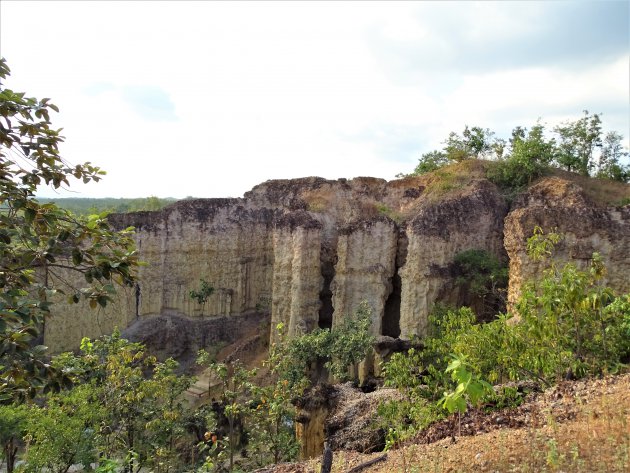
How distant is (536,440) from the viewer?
445 centimetres

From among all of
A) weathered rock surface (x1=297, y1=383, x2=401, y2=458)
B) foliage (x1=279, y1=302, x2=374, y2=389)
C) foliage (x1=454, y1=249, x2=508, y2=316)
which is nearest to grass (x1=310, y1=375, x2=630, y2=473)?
weathered rock surface (x1=297, y1=383, x2=401, y2=458)

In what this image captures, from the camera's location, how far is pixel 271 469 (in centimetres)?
604

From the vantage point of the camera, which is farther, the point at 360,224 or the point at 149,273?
the point at 149,273

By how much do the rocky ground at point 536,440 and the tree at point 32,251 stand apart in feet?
10.4

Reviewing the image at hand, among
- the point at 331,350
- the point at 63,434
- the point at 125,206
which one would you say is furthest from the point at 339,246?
the point at 125,206

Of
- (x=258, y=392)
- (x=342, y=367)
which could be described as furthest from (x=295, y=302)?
(x=258, y=392)

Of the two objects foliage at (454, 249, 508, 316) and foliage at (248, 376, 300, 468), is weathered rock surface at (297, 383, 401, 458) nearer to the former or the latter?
foliage at (248, 376, 300, 468)

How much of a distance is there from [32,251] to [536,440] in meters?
4.61

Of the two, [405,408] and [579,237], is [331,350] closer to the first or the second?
[405,408]

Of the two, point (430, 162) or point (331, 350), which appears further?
point (430, 162)

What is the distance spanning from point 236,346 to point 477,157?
1258cm

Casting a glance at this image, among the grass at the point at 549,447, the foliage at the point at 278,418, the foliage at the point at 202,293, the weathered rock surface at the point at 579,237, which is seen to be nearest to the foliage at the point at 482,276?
the weathered rock surface at the point at 579,237

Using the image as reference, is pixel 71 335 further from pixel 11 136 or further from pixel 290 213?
pixel 11 136

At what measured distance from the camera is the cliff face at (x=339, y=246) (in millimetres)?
12047
